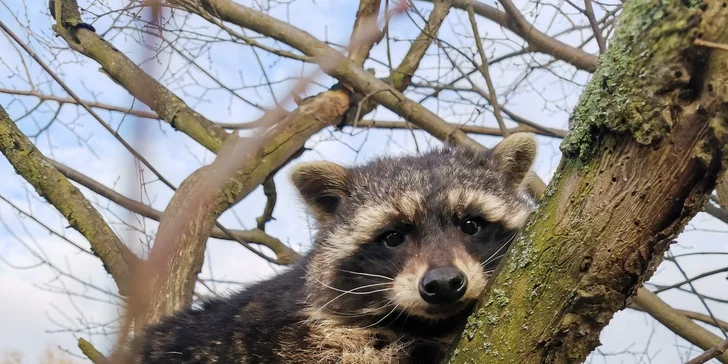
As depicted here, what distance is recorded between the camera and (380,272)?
3564 mm

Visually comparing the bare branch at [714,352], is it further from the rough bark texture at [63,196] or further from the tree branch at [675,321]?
the rough bark texture at [63,196]

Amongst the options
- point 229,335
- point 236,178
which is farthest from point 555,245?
point 236,178

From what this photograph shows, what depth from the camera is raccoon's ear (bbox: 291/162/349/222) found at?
4090 mm

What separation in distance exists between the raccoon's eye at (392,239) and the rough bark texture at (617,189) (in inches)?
42.9

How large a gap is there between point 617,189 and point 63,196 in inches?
194

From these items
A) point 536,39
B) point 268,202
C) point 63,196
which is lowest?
point 63,196

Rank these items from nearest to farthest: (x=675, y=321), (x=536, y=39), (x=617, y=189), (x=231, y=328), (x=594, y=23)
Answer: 1. (x=617, y=189)
2. (x=231, y=328)
3. (x=675, y=321)
4. (x=594, y=23)
5. (x=536, y=39)

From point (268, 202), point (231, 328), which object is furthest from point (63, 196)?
point (231, 328)

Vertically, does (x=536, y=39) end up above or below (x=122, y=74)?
above

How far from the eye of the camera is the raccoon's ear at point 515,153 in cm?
410

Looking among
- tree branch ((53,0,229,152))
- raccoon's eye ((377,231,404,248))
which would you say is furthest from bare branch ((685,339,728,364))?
tree branch ((53,0,229,152))

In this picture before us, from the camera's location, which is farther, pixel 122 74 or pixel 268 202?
pixel 268 202

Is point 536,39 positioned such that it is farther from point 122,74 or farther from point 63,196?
point 63,196

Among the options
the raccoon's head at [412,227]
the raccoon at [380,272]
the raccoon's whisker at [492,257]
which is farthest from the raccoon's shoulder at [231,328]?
the raccoon's whisker at [492,257]
